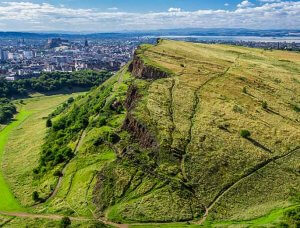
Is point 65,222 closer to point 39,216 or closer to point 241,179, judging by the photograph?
point 39,216

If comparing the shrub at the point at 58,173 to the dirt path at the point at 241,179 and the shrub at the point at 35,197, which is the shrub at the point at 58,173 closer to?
the shrub at the point at 35,197

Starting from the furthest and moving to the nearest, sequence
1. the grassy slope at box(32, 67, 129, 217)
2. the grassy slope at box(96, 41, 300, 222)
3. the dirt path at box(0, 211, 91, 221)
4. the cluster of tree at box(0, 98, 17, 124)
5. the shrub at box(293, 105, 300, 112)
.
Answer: the cluster of tree at box(0, 98, 17, 124), the shrub at box(293, 105, 300, 112), the grassy slope at box(32, 67, 129, 217), the grassy slope at box(96, 41, 300, 222), the dirt path at box(0, 211, 91, 221)

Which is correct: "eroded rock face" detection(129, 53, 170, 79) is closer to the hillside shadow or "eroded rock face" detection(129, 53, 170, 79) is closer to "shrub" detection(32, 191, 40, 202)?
the hillside shadow

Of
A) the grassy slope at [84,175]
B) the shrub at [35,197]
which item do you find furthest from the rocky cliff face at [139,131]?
the shrub at [35,197]

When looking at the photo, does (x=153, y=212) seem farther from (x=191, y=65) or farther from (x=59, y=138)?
(x=191, y=65)

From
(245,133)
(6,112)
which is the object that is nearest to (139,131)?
(245,133)

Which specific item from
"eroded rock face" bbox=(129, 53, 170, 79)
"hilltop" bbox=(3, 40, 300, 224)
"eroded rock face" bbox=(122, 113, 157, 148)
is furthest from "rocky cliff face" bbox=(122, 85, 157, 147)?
"eroded rock face" bbox=(129, 53, 170, 79)
